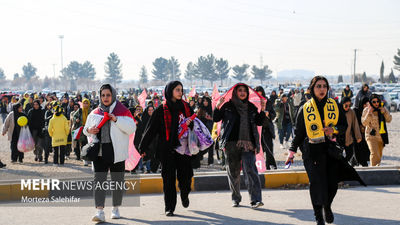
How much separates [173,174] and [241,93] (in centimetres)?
134

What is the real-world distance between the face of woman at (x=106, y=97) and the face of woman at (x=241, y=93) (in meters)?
1.63

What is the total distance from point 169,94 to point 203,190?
7.45ft

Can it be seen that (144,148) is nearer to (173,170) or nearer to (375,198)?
(173,170)

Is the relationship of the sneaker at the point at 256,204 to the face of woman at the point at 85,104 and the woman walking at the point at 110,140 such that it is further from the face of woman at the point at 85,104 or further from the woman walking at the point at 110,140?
the face of woman at the point at 85,104

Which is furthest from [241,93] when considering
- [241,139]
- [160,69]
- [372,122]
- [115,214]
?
[160,69]

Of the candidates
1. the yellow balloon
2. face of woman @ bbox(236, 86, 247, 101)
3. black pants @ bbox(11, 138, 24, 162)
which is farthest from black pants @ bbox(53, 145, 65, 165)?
face of woman @ bbox(236, 86, 247, 101)

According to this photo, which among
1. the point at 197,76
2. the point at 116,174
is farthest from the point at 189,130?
the point at 197,76

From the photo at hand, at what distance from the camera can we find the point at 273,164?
10.9 m

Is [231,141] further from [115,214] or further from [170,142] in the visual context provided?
[115,214]

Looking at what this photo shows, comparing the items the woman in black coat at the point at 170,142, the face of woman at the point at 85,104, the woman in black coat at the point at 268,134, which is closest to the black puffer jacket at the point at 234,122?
the woman in black coat at the point at 268,134

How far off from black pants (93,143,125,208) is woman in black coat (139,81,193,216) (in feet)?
1.43

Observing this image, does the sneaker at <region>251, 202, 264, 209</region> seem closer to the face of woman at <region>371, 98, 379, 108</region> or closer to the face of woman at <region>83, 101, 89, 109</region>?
the face of woman at <region>371, 98, 379, 108</region>

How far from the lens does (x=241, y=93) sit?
7.33 m

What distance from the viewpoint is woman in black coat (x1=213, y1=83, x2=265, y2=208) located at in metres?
7.30
